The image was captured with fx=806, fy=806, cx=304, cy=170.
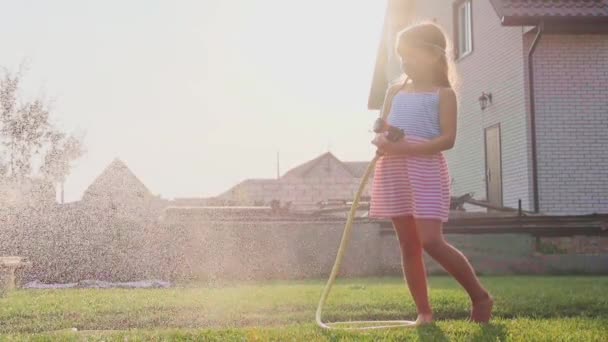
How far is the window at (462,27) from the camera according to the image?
15.9 metres

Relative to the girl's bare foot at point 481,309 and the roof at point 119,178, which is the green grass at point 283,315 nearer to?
the girl's bare foot at point 481,309

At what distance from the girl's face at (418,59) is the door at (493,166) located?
10.0 m

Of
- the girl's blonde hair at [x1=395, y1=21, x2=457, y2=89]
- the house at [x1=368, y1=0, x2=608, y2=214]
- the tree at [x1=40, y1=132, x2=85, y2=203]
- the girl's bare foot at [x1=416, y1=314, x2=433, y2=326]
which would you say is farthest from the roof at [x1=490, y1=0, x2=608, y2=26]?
the tree at [x1=40, y1=132, x2=85, y2=203]

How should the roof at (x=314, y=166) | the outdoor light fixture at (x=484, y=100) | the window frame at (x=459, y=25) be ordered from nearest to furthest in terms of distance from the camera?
1. the outdoor light fixture at (x=484, y=100)
2. the window frame at (x=459, y=25)
3. the roof at (x=314, y=166)

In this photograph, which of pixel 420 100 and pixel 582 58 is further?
pixel 582 58

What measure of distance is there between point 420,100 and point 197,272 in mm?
6368

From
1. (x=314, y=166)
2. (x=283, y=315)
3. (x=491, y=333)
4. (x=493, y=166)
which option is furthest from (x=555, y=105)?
(x=314, y=166)

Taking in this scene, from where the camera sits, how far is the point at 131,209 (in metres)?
11.5

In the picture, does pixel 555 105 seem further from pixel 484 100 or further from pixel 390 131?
pixel 390 131

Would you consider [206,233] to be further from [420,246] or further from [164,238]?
[420,246]

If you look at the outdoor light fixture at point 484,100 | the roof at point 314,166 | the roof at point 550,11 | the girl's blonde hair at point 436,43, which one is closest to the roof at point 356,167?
the roof at point 314,166

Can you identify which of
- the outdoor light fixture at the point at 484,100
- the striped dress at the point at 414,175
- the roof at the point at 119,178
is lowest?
the striped dress at the point at 414,175

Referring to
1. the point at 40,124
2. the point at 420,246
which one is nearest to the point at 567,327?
the point at 420,246

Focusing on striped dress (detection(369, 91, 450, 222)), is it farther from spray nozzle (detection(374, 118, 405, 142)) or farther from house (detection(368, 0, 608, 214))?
house (detection(368, 0, 608, 214))
